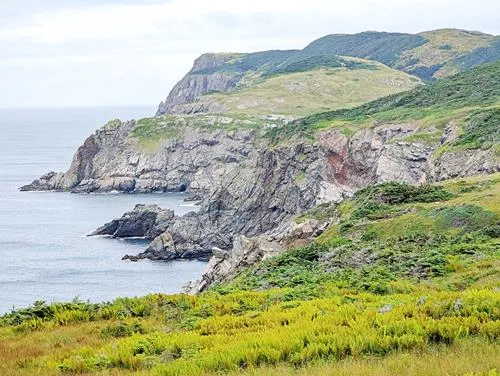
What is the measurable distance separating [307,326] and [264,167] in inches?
3384

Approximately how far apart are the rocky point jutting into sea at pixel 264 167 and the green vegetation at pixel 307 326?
20334 mm

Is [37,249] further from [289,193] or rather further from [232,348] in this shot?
[232,348]

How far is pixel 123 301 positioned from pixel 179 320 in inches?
104

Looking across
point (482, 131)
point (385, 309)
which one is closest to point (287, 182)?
point (482, 131)

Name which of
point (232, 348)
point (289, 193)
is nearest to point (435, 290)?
point (232, 348)

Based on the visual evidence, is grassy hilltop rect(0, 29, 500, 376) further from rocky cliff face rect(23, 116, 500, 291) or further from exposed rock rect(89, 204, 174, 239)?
exposed rock rect(89, 204, 174, 239)

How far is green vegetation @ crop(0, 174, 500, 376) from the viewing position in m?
11.3

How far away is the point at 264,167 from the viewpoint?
99.1m

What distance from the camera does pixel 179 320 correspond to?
16328 mm

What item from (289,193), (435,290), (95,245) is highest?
(435,290)

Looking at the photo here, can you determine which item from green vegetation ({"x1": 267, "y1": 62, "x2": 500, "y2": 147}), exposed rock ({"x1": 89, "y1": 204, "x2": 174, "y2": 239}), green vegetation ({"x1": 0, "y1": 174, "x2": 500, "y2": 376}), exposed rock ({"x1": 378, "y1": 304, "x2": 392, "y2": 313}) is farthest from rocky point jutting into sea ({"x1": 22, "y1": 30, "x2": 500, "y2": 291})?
exposed rock ({"x1": 378, "y1": 304, "x2": 392, "y2": 313})

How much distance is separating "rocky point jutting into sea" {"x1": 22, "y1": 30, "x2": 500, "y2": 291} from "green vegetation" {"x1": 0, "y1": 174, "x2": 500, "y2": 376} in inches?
801

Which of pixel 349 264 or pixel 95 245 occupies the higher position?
pixel 349 264

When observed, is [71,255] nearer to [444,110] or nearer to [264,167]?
[264,167]
